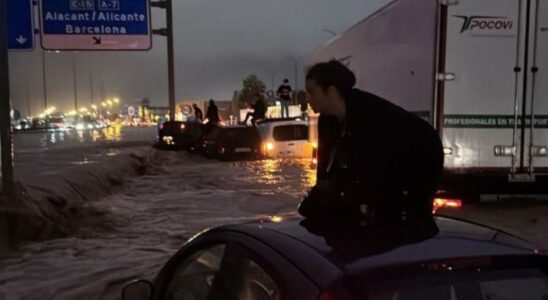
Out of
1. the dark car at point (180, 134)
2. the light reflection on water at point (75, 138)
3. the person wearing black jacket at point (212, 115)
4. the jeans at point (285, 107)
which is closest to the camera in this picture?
the person wearing black jacket at point (212, 115)

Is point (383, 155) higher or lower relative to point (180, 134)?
higher

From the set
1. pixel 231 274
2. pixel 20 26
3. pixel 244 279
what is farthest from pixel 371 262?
pixel 20 26

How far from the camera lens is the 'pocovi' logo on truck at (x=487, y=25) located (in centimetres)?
839

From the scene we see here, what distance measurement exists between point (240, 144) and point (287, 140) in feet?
5.28

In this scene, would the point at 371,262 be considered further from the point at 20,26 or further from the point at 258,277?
the point at 20,26

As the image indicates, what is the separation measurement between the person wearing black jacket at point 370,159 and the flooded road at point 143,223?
3.20m

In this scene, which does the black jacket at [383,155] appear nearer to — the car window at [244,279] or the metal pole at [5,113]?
the car window at [244,279]

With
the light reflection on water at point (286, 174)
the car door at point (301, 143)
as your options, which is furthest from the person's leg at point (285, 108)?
the light reflection on water at point (286, 174)

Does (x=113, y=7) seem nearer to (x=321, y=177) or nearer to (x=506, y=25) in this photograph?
(x=506, y=25)

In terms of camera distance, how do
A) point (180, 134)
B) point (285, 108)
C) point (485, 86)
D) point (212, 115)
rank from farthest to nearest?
1. point (285, 108)
2. point (180, 134)
3. point (212, 115)
4. point (485, 86)

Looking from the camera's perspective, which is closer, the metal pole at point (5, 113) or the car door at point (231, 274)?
the car door at point (231, 274)

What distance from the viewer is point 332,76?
3750mm

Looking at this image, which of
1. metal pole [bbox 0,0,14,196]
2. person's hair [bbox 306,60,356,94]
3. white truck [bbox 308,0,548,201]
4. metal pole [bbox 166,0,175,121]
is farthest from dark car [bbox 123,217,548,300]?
metal pole [bbox 166,0,175,121]

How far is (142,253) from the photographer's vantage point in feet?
26.8
